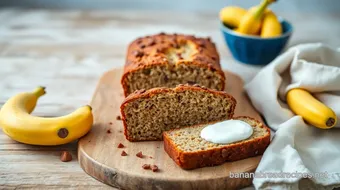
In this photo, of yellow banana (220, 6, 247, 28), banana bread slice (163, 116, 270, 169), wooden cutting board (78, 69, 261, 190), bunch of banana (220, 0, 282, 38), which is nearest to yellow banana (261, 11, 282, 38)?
bunch of banana (220, 0, 282, 38)

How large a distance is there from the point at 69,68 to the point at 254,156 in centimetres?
225

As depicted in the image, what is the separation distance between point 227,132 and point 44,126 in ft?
3.73

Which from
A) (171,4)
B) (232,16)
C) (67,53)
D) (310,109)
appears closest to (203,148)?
(310,109)

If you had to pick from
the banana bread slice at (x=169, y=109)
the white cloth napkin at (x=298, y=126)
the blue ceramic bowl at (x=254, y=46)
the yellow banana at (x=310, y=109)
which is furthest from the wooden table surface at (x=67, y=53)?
the yellow banana at (x=310, y=109)

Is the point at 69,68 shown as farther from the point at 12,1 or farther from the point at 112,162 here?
the point at 12,1

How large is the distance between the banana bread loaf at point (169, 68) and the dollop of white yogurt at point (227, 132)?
65 centimetres

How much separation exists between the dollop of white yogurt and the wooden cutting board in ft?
0.48

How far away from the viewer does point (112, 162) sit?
9.72 ft

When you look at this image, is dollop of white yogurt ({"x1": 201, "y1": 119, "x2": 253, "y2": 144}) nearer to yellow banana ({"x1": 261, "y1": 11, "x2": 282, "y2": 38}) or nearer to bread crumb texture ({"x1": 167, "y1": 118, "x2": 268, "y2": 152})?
bread crumb texture ({"x1": 167, "y1": 118, "x2": 268, "y2": 152})

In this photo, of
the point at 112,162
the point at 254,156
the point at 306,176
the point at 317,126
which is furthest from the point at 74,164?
the point at 317,126

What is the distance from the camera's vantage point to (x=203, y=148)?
2898 millimetres

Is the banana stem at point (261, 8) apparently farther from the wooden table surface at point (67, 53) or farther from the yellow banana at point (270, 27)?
the wooden table surface at point (67, 53)

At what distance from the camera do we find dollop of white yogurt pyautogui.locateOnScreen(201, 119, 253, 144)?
2951 mm

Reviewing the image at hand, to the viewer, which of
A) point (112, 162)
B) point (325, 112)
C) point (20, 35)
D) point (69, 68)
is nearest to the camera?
point (112, 162)
